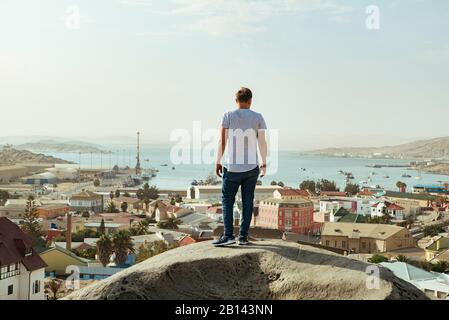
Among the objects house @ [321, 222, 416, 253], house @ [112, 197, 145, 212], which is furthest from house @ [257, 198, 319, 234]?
house @ [112, 197, 145, 212]

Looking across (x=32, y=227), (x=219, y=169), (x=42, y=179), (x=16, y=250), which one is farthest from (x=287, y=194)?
(x=219, y=169)

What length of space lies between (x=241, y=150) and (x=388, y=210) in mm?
38666

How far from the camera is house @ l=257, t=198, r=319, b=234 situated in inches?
1275

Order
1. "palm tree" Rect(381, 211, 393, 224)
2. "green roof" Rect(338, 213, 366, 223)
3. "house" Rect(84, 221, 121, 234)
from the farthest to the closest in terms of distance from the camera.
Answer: "palm tree" Rect(381, 211, 393, 224) < "green roof" Rect(338, 213, 366, 223) < "house" Rect(84, 221, 121, 234)

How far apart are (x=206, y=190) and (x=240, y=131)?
45.4 meters

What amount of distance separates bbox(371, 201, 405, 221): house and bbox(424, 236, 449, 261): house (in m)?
13.8

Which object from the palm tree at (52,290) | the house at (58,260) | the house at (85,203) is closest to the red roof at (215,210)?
the house at (85,203)

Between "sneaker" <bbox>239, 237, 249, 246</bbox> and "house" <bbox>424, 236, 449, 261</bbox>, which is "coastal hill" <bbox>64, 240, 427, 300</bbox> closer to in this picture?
"sneaker" <bbox>239, 237, 249, 246</bbox>

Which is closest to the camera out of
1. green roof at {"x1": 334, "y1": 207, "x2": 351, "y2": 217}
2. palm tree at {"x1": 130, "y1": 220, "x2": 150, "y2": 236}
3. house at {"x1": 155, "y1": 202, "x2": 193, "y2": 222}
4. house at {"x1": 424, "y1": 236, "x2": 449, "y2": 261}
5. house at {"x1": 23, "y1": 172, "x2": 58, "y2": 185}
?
house at {"x1": 424, "y1": 236, "x2": 449, "y2": 261}

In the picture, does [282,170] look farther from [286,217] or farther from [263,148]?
[263,148]

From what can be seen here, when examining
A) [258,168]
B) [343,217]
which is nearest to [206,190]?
[343,217]

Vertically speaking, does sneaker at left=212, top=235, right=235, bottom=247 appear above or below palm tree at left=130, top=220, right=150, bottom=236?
above

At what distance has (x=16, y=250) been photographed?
980 cm
